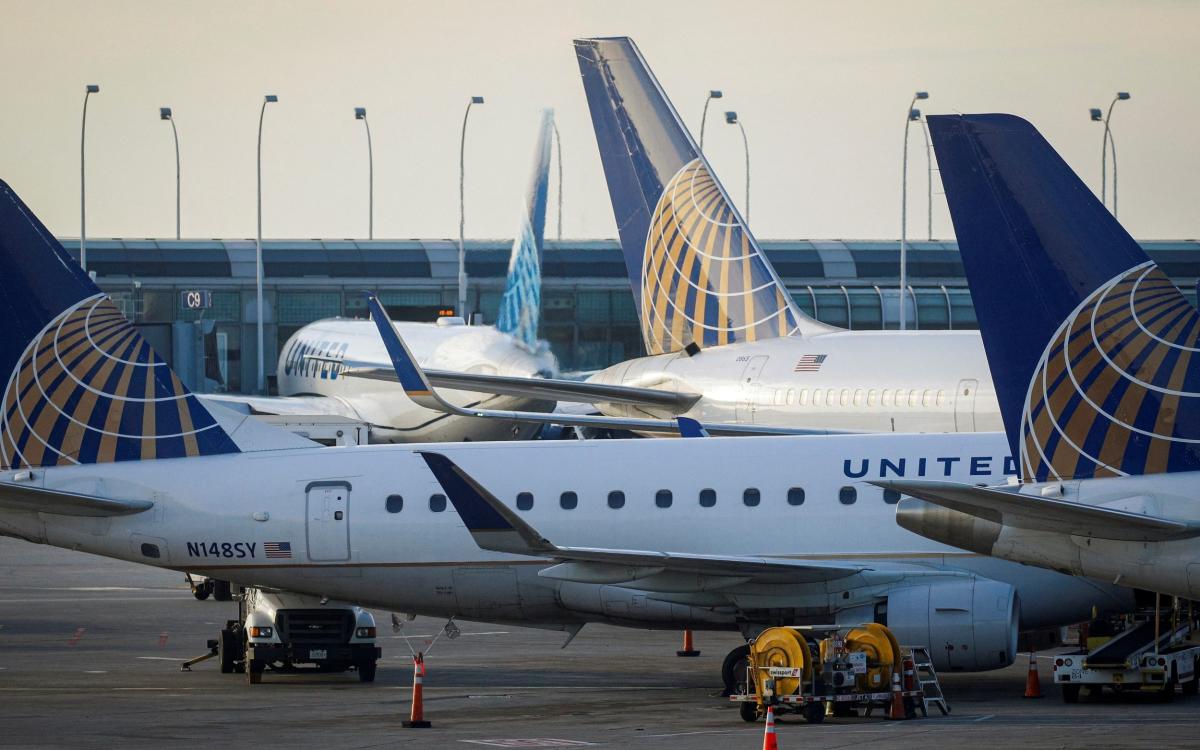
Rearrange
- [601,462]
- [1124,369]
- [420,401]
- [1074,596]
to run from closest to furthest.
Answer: [1124,369] < [1074,596] < [601,462] < [420,401]

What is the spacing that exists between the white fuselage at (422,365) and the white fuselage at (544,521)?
2907cm

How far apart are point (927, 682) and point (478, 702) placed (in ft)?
18.4

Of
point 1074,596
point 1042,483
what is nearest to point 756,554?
point 1074,596

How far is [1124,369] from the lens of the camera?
17.5 metres

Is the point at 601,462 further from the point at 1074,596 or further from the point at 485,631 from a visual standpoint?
the point at 485,631

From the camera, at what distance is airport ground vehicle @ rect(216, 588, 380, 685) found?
2720cm

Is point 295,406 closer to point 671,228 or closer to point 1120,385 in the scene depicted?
point 671,228

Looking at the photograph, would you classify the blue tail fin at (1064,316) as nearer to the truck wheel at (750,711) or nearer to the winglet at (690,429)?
the truck wheel at (750,711)

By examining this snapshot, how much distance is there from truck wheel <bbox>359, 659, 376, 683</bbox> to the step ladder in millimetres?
8213

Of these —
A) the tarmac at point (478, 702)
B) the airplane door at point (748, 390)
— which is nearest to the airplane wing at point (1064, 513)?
the tarmac at point (478, 702)

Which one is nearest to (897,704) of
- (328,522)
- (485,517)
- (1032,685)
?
(1032,685)

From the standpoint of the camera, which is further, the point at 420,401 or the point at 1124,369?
the point at 420,401

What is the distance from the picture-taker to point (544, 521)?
2573 cm

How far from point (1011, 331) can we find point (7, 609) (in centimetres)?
2707
